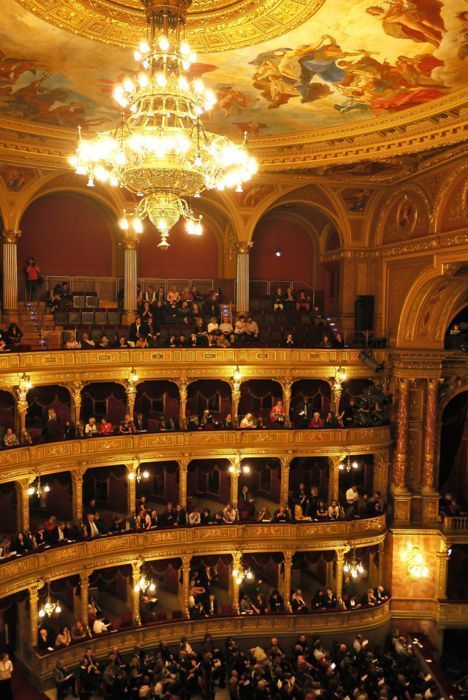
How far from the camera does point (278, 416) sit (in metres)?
21.0

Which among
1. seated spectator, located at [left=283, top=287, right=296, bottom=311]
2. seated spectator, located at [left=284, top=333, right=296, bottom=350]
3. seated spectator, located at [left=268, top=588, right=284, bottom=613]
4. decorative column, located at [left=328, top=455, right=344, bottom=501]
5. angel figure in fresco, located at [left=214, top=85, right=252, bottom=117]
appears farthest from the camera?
seated spectator, located at [left=283, top=287, right=296, bottom=311]

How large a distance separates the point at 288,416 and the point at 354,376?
2.55 m

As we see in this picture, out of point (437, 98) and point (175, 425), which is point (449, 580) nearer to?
point (175, 425)

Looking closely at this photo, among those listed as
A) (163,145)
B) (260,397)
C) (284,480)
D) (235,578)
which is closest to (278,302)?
(260,397)

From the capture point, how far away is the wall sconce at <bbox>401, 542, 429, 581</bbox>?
67.8ft

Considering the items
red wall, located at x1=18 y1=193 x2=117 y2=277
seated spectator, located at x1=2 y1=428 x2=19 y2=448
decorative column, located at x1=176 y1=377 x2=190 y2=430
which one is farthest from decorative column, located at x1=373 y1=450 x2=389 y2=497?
seated spectator, located at x1=2 y1=428 x2=19 y2=448

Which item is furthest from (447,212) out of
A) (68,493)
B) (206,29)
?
(68,493)

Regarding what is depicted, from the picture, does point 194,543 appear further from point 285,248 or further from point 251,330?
point 285,248

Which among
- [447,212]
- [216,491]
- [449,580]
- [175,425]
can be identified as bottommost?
[449,580]

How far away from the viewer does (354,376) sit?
842 inches

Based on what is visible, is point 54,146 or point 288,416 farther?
point 288,416

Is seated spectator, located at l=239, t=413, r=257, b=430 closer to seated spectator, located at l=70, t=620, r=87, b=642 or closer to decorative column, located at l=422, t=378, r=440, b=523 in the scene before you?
decorative column, located at l=422, t=378, r=440, b=523

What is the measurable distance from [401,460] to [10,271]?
13690 mm

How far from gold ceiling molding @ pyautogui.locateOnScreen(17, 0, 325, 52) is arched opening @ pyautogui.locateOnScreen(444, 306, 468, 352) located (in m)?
12.7
